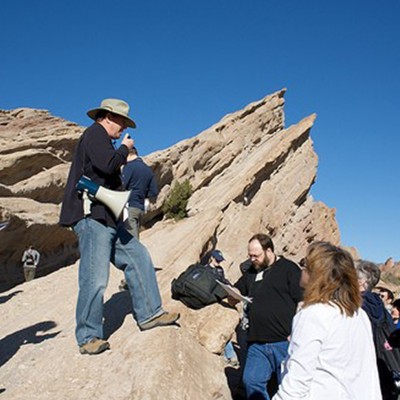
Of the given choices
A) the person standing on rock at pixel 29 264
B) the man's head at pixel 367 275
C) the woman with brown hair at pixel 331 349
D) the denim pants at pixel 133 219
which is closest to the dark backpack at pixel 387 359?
the man's head at pixel 367 275

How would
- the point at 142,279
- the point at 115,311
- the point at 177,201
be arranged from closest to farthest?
the point at 142,279, the point at 115,311, the point at 177,201

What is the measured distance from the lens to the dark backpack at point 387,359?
16.1 feet

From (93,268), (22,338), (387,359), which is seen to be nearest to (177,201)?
(22,338)

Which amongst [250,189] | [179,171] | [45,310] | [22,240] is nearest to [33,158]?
[22,240]

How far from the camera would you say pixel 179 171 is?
24703mm

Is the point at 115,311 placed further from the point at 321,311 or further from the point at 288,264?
the point at 321,311

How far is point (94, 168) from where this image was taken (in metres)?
4.46

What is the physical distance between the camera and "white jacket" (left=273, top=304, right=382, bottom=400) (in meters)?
2.50

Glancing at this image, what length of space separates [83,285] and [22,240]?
14.4m

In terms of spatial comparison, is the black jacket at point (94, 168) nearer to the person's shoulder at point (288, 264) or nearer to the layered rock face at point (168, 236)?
the layered rock face at point (168, 236)

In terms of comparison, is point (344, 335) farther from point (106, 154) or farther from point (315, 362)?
point (106, 154)

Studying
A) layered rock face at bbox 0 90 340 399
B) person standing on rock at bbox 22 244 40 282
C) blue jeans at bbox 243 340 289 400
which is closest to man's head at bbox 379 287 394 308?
layered rock face at bbox 0 90 340 399

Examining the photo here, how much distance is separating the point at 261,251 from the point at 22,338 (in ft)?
10.5

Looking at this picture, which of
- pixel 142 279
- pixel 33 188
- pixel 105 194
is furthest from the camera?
pixel 33 188
